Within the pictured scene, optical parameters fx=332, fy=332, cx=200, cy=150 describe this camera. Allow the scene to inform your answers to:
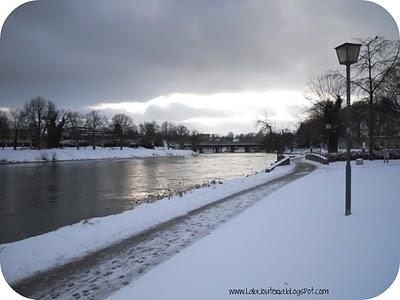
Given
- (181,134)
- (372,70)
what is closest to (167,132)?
(181,134)

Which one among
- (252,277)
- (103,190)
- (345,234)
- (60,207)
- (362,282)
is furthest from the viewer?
(103,190)

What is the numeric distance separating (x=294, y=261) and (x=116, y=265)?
8.76 feet

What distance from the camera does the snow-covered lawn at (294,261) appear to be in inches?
Result: 134

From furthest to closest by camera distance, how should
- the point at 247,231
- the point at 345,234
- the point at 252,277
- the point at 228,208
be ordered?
the point at 228,208 → the point at 247,231 → the point at 345,234 → the point at 252,277

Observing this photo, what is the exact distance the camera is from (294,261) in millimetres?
3934

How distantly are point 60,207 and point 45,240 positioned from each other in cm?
646

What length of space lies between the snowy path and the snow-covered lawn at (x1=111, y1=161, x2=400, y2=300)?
0.51 metres

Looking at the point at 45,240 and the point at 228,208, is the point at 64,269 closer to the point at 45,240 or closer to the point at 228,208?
the point at 45,240

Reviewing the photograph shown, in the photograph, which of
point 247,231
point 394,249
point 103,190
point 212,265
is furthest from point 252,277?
point 103,190

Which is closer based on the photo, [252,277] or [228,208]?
[252,277]

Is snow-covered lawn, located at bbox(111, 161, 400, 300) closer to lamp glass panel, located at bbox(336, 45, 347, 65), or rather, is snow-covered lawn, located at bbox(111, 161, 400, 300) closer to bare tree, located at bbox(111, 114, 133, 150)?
lamp glass panel, located at bbox(336, 45, 347, 65)

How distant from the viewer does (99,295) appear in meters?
3.98

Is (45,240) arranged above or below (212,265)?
below

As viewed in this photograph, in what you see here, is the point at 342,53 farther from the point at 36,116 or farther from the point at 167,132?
the point at 167,132
